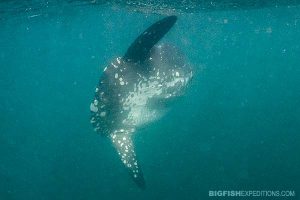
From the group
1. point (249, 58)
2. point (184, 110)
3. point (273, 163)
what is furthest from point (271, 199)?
point (249, 58)

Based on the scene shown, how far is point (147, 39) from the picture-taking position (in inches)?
188

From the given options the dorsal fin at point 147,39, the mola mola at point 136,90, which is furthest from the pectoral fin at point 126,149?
the dorsal fin at point 147,39

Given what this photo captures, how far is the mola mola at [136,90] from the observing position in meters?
5.46

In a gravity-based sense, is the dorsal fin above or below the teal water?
above

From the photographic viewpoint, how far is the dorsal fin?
449 cm

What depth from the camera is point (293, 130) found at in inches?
1348

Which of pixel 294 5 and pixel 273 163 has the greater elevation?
pixel 294 5

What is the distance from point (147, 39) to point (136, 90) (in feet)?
4.57

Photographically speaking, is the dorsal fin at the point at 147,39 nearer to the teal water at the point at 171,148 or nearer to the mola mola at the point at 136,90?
the mola mola at the point at 136,90

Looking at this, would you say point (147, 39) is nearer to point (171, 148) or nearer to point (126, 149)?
point (126, 149)

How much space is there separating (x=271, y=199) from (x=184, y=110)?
26.9 metres

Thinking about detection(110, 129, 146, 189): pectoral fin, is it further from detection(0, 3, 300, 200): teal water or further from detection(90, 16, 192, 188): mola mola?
detection(0, 3, 300, 200): teal water

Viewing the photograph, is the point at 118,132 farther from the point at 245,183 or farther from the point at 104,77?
the point at 245,183

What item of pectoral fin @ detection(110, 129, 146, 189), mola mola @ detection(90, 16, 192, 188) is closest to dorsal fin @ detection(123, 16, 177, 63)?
mola mola @ detection(90, 16, 192, 188)
